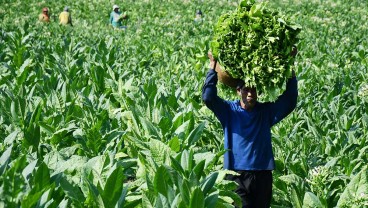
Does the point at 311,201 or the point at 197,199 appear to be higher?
the point at 197,199

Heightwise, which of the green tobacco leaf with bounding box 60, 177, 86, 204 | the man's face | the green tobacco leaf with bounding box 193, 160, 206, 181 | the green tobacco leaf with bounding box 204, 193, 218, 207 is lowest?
the green tobacco leaf with bounding box 204, 193, 218, 207

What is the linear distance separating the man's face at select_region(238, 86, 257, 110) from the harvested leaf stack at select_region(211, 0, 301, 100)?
78mm

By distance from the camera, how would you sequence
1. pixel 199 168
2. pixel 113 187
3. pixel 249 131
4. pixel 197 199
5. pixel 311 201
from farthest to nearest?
pixel 249 131 < pixel 311 201 < pixel 199 168 < pixel 113 187 < pixel 197 199

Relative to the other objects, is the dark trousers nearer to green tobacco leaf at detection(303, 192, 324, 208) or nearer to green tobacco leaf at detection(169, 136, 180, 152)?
green tobacco leaf at detection(303, 192, 324, 208)

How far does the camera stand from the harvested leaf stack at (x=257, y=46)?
3787mm

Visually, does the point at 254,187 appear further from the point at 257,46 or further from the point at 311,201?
A: the point at 257,46

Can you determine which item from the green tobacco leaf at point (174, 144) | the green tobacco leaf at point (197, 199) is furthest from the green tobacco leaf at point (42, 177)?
the green tobacco leaf at point (174, 144)

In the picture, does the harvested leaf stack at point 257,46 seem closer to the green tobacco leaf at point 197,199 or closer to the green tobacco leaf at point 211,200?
the green tobacco leaf at point 211,200

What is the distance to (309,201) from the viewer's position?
3.91m

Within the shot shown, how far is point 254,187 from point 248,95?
25.8 inches

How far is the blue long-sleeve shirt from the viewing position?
4.02m

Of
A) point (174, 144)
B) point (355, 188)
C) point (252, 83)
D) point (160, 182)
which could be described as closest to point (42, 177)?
point (160, 182)

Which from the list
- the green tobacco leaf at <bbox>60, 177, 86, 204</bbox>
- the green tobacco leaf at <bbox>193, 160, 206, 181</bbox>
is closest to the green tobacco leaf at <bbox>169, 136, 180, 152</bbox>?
the green tobacco leaf at <bbox>193, 160, 206, 181</bbox>

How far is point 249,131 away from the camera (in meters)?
4.03
